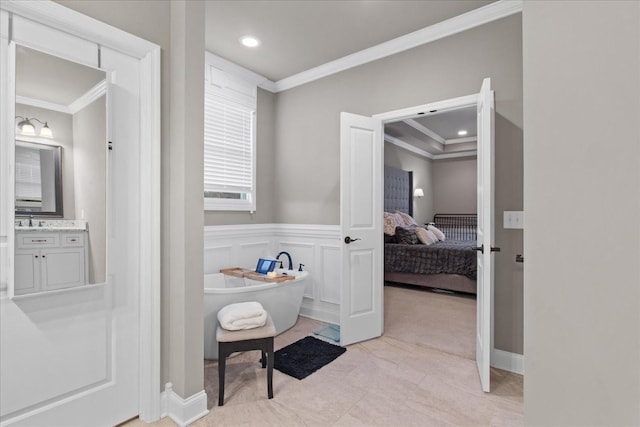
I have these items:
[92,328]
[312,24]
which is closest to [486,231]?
[312,24]

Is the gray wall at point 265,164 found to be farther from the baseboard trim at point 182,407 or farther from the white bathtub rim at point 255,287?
the baseboard trim at point 182,407

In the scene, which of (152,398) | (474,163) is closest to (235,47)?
(152,398)

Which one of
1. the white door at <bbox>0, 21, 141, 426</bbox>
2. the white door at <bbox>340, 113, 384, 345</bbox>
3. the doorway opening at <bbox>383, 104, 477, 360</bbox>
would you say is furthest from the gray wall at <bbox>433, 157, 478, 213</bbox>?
the white door at <bbox>0, 21, 141, 426</bbox>

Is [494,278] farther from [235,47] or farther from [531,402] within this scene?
[235,47]

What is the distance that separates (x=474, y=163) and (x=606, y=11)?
8901 millimetres

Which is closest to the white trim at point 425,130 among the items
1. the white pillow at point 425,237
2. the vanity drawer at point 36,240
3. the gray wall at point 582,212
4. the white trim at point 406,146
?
the white trim at point 406,146

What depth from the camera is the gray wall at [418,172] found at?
21.5ft

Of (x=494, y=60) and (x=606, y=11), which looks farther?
(x=494, y=60)

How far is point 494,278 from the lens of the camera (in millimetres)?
2430

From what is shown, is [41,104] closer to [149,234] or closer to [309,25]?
[149,234]

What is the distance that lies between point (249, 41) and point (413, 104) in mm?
1689

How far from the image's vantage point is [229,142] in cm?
349

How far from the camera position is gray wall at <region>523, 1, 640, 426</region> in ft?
0.78

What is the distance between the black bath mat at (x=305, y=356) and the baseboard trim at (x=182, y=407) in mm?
A: 663
